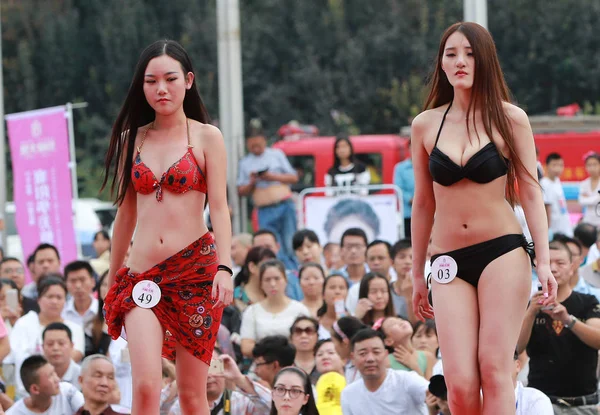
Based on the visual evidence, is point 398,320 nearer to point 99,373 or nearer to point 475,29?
point 99,373

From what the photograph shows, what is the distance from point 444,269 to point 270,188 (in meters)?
9.66

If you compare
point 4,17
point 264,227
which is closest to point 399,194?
point 264,227

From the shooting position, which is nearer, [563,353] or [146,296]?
[146,296]

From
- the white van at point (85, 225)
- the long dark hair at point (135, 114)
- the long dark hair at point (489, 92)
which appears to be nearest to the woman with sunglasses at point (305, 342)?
the long dark hair at point (135, 114)

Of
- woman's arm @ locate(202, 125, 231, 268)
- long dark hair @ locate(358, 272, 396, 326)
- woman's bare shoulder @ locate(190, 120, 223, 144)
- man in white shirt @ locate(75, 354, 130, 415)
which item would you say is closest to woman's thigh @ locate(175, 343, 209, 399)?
woman's arm @ locate(202, 125, 231, 268)

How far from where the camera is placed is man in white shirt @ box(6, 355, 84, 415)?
9.22 metres

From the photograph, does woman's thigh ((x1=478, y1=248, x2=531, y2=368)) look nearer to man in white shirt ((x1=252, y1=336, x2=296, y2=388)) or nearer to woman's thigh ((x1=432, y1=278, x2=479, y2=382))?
woman's thigh ((x1=432, y1=278, x2=479, y2=382))

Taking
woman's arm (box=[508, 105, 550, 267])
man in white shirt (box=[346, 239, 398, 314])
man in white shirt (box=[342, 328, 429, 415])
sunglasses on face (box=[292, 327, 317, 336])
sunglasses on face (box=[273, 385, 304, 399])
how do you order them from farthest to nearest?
man in white shirt (box=[346, 239, 398, 314]) < sunglasses on face (box=[292, 327, 317, 336]) < man in white shirt (box=[342, 328, 429, 415]) < sunglasses on face (box=[273, 385, 304, 399]) < woman's arm (box=[508, 105, 550, 267])

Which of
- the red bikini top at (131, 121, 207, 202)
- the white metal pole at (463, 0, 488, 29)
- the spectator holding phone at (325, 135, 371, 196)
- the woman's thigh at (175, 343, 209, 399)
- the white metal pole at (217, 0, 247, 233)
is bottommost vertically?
the woman's thigh at (175, 343, 209, 399)

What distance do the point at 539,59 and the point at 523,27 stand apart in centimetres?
99

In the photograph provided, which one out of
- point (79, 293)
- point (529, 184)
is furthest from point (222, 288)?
point (79, 293)

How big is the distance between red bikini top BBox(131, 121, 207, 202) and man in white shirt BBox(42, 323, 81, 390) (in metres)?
4.20

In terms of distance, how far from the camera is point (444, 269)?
6.00 metres

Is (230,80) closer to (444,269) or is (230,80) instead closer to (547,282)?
(444,269)
